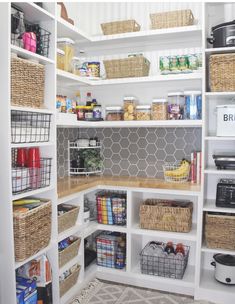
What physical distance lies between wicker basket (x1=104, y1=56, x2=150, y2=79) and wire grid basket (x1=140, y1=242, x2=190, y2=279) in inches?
57.0

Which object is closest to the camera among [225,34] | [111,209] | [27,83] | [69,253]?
[27,83]

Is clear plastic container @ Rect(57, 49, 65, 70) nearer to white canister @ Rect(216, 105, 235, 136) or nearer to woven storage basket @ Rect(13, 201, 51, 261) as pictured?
woven storage basket @ Rect(13, 201, 51, 261)

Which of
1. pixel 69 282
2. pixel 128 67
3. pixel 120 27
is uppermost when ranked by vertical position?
pixel 120 27

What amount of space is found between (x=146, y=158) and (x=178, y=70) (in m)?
0.83

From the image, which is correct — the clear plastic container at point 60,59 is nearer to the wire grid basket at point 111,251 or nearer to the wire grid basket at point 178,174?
the wire grid basket at point 178,174

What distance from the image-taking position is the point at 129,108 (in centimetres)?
258

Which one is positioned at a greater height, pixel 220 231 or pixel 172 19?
pixel 172 19

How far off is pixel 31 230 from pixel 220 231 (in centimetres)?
132

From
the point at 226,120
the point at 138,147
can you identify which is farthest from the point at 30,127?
the point at 226,120

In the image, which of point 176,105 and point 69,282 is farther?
point 176,105

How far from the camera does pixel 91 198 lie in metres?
2.96

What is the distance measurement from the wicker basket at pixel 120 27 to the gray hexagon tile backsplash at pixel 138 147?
84 cm

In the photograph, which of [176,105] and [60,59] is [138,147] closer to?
[176,105]

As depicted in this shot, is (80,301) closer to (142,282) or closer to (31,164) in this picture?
(142,282)
